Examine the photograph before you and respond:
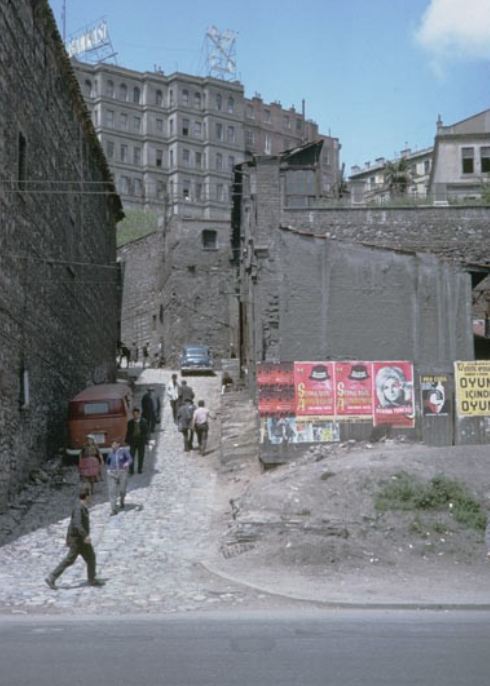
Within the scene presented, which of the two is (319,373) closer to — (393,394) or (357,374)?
(357,374)

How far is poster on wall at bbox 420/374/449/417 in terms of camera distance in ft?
62.0

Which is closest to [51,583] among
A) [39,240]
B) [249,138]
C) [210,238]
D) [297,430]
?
[297,430]

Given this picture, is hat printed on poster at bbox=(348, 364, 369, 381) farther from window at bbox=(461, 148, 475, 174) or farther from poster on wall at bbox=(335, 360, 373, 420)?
window at bbox=(461, 148, 475, 174)

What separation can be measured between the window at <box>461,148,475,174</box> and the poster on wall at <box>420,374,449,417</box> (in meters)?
41.2

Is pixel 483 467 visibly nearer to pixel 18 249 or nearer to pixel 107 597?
pixel 107 597

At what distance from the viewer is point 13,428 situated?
57.4 ft

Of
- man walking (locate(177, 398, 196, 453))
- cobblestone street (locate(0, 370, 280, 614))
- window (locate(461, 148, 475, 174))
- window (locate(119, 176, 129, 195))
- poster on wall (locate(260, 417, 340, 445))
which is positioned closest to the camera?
cobblestone street (locate(0, 370, 280, 614))

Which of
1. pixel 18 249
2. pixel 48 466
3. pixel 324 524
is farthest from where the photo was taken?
pixel 48 466

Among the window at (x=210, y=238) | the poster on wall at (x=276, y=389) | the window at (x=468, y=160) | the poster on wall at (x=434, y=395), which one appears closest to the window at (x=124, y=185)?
the window at (x=210, y=238)

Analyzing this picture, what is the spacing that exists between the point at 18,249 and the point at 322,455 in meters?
7.70

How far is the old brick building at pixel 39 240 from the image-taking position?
55.9 feet

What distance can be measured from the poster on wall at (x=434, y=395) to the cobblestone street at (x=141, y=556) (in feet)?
16.6

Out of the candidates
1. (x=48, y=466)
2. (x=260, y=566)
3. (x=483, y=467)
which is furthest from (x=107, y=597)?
(x=48, y=466)

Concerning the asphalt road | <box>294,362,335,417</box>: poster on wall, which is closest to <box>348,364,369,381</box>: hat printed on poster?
<box>294,362,335,417</box>: poster on wall
